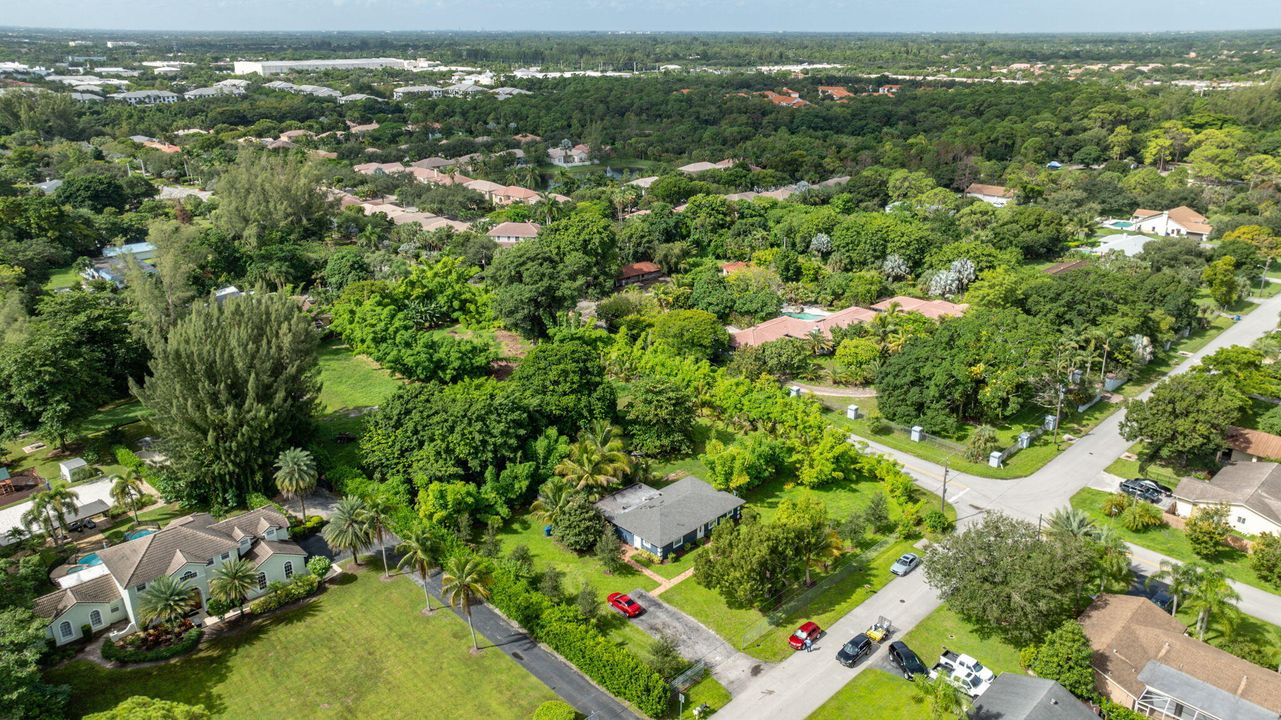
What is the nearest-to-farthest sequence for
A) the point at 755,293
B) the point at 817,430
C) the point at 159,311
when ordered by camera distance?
the point at 817,430 → the point at 159,311 → the point at 755,293

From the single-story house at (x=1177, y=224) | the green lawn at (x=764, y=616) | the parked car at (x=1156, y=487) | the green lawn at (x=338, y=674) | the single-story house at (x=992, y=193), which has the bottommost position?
the green lawn at (x=338, y=674)

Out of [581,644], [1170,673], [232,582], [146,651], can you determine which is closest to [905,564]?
[1170,673]

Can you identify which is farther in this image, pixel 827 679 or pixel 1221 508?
pixel 1221 508

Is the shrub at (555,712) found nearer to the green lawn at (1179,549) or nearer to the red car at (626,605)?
the red car at (626,605)

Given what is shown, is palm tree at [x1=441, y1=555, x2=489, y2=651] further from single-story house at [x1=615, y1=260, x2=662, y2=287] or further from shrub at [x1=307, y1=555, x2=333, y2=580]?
single-story house at [x1=615, y1=260, x2=662, y2=287]

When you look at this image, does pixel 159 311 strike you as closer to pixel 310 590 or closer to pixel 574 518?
pixel 310 590

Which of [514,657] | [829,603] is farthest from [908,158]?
[514,657]

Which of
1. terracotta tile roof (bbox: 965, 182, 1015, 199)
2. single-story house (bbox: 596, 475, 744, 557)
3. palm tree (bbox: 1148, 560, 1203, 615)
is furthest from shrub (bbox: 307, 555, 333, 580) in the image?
terracotta tile roof (bbox: 965, 182, 1015, 199)

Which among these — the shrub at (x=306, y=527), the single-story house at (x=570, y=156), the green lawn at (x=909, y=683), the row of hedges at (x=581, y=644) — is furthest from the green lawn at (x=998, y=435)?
the single-story house at (x=570, y=156)
